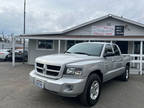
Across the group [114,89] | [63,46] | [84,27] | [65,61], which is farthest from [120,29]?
[65,61]

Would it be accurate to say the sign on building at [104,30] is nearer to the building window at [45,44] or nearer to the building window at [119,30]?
the building window at [119,30]

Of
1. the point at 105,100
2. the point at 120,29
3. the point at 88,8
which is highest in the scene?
the point at 88,8

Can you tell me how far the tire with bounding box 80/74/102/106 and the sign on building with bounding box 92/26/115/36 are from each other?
345 inches

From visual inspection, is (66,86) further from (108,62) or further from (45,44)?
(45,44)

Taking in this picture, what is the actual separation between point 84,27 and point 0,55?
9.95 metres

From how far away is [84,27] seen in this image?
1248 cm

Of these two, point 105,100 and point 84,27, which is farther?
point 84,27

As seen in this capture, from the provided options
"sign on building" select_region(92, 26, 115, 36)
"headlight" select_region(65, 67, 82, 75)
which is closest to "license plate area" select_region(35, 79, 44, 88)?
"headlight" select_region(65, 67, 82, 75)

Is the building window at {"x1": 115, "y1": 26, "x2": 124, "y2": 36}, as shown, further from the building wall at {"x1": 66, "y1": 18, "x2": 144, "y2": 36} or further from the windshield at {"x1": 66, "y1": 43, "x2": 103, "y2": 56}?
the windshield at {"x1": 66, "y1": 43, "x2": 103, "y2": 56}

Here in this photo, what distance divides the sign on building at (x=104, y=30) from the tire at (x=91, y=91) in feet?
28.8

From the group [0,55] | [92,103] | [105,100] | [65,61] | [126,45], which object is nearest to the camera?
[65,61]

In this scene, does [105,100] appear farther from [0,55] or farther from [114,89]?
[0,55]

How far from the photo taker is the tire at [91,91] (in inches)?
135

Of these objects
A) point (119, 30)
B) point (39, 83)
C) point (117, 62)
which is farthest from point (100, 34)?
point (39, 83)
